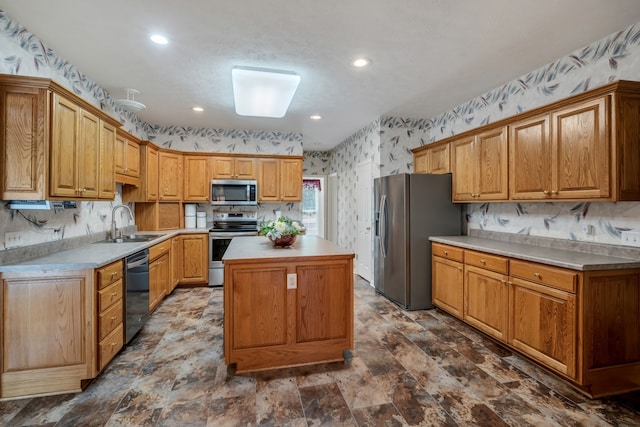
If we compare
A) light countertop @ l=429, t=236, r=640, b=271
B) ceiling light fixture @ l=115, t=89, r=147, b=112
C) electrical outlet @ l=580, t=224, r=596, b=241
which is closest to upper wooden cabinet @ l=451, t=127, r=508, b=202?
light countertop @ l=429, t=236, r=640, b=271

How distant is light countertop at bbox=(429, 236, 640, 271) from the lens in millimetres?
2070

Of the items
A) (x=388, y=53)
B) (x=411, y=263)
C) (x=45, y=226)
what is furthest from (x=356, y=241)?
(x=45, y=226)

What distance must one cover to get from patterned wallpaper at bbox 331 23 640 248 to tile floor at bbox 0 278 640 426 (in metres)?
1.25

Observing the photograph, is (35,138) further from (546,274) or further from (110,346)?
(546,274)

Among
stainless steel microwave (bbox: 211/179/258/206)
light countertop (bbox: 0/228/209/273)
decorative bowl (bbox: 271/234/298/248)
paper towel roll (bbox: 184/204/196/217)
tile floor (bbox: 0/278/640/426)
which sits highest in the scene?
stainless steel microwave (bbox: 211/179/258/206)

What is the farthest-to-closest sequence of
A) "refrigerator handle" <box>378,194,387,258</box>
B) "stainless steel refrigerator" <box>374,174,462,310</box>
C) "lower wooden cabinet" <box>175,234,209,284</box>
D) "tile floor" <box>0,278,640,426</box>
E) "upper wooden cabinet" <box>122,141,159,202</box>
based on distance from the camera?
"lower wooden cabinet" <box>175,234,209,284</box>
"upper wooden cabinet" <box>122,141,159,202</box>
"refrigerator handle" <box>378,194,387,258</box>
"stainless steel refrigerator" <box>374,174,462,310</box>
"tile floor" <box>0,278,640,426</box>

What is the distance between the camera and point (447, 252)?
3.50 meters

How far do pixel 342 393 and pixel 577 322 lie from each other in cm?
170

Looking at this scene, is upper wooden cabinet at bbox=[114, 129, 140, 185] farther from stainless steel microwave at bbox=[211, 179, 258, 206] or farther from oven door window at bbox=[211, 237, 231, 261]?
oven door window at bbox=[211, 237, 231, 261]

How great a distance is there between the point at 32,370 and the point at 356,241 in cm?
461

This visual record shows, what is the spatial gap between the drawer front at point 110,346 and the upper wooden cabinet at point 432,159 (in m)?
3.91

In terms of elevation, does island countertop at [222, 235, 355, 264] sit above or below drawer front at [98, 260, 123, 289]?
above

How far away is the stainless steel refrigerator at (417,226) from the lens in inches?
148

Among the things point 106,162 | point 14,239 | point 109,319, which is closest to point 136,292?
point 109,319
